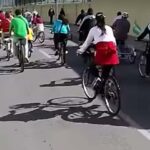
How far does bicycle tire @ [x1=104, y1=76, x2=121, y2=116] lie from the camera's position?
33.4ft

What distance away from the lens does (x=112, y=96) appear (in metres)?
10.4

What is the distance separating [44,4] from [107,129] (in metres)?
59.1

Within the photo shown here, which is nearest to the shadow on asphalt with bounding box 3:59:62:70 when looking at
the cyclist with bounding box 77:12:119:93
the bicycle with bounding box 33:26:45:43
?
the cyclist with bounding box 77:12:119:93

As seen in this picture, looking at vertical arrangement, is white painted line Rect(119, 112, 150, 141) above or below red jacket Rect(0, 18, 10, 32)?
below

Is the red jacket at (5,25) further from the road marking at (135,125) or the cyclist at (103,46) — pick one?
the road marking at (135,125)

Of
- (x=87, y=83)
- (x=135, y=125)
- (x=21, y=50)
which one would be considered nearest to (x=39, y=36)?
(x=21, y=50)

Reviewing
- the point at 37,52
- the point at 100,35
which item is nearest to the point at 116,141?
the point at 100,35

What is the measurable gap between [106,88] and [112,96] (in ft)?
1.10

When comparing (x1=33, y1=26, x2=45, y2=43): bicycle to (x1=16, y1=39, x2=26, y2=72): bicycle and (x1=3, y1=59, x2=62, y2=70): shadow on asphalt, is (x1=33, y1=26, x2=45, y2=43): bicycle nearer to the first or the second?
(x1=3, y1=59, x2=62, y2=70): shadow on asphalt

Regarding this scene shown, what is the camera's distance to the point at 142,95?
41.3ft

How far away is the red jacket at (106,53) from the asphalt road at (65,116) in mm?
940

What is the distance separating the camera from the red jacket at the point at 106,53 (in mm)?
10609

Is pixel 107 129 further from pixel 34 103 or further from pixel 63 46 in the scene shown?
pixel 63 46

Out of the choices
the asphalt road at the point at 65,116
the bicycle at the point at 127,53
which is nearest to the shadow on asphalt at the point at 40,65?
the asphalt road at the point at 65,116
